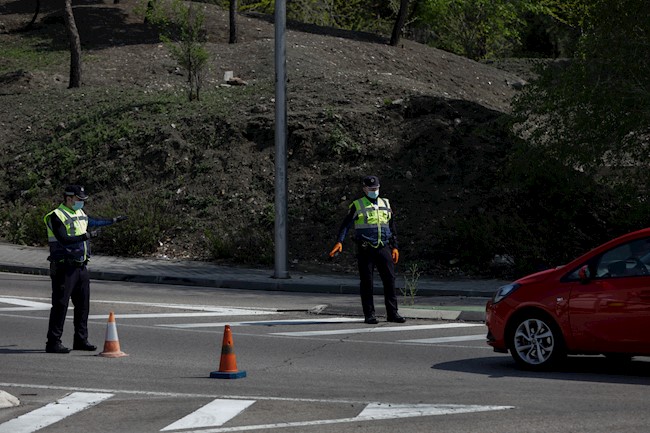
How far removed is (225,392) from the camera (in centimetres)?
1143

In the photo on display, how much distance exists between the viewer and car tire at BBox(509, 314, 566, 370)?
1248 centimetres

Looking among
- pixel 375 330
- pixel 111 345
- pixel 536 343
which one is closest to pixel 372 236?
pixel 375 330

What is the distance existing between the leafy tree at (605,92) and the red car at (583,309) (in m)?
11.5

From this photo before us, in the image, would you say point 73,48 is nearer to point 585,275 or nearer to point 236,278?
point 236,278

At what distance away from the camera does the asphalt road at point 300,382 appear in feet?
32.4

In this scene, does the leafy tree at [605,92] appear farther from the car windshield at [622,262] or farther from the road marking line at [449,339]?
the car windshield at [622,262]

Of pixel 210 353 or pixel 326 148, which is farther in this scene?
pixel 326 148

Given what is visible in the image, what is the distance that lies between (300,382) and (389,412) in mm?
2036

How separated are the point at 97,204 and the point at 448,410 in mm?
20114

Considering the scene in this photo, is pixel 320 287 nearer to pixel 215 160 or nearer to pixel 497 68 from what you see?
pixel 215 160

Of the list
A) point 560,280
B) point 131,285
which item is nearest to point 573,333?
point 560,280

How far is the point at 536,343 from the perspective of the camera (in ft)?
41.4

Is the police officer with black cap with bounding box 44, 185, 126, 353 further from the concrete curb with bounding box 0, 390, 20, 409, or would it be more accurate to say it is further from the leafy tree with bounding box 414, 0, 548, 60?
the leafy tree with bounding box 414, 0, 548, 60

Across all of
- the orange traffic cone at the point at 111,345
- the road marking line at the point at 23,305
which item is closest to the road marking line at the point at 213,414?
the orange traffic cone at the point at 111,345
